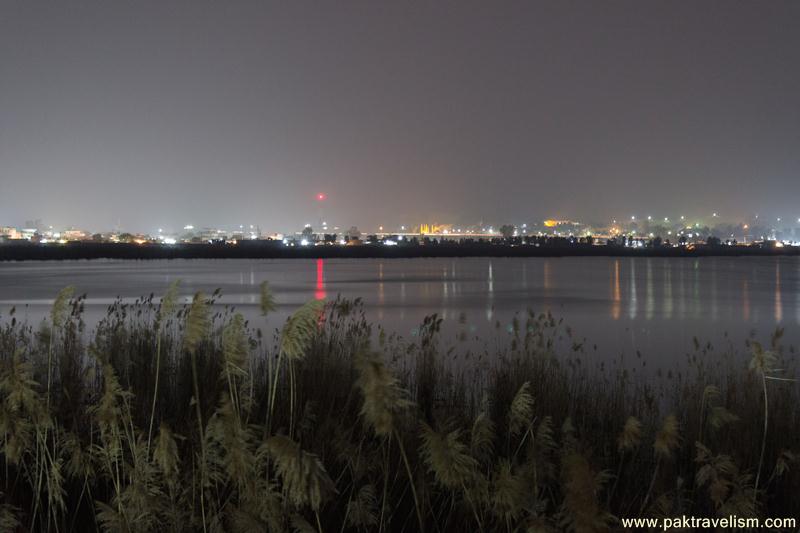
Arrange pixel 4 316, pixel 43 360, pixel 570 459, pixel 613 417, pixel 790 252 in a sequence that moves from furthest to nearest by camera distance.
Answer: pixel 790 252, pixel 4 316, pixel 43 360, pixel 613 417, pixel 570 459

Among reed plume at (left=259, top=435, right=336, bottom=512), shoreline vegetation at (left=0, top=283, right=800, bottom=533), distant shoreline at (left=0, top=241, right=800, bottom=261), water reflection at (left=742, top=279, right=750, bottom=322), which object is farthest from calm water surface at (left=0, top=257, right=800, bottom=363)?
distant shoreline at (left=0, top=241, right=800, bottom=261)

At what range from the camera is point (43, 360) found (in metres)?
9.00

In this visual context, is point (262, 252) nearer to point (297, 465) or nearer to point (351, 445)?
point (351, 445)

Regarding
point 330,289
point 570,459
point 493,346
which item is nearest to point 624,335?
point 493,346

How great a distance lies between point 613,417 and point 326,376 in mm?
3065

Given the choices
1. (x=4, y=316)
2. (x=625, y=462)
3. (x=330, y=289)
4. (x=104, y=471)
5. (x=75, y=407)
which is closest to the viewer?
(x=104, y=471)

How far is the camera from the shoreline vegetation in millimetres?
4258

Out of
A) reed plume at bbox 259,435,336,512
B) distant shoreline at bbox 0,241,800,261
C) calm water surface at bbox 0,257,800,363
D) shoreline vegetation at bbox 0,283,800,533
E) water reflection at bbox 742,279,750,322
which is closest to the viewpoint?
reed plume at bbox 259,435,336,512

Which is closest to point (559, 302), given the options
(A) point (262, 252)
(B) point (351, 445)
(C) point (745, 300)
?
(C) point (745, 300)

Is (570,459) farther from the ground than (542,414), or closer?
farther from the ground

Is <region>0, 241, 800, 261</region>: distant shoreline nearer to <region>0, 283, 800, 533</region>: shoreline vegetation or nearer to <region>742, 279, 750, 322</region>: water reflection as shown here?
<region>742, 279, 750, 322</region>: water reflection

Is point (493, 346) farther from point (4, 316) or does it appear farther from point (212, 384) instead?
point (4, 316)

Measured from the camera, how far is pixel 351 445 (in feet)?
17.9

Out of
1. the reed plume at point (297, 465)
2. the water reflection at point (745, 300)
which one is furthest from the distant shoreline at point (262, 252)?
the reed plume at point (297, 465)
